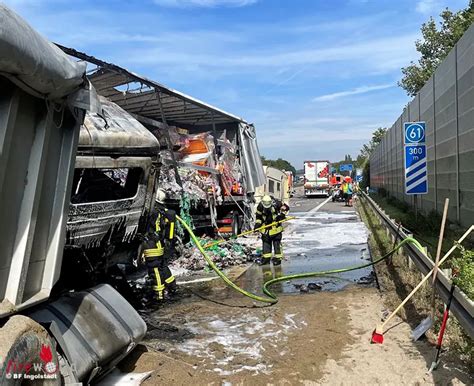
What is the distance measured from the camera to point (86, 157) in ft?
14.9

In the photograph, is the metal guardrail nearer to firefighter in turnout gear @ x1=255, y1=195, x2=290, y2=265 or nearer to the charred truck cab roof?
the charred truck cab roof

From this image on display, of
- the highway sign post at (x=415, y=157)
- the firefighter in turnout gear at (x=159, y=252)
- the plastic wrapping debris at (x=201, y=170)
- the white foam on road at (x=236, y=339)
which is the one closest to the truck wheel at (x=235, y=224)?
the plastic wrapping debris at (x=201, y=170)

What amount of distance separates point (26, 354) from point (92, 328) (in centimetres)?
113

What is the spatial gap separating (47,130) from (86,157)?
62.1 inches

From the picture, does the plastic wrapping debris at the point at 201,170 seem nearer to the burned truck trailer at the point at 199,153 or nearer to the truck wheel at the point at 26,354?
the burned truck trailer at the point at 199,153

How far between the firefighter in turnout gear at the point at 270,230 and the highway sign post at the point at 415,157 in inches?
104

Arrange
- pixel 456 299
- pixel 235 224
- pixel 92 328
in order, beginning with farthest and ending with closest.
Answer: pixel 235 224
pixel 456 299
pixel 92 328

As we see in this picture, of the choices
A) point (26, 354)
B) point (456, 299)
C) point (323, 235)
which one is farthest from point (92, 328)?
point (323, 235)

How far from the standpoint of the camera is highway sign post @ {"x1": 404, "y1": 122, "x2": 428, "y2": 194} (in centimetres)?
968

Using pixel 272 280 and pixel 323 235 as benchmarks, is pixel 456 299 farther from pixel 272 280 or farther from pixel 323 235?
pixel 323 235

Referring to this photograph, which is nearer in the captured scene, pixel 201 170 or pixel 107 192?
pixel 107 192

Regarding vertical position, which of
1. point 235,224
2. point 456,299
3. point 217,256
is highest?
point 456,299

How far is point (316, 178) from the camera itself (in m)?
44.2

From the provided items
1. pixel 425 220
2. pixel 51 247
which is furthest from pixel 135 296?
pixel 425 220
